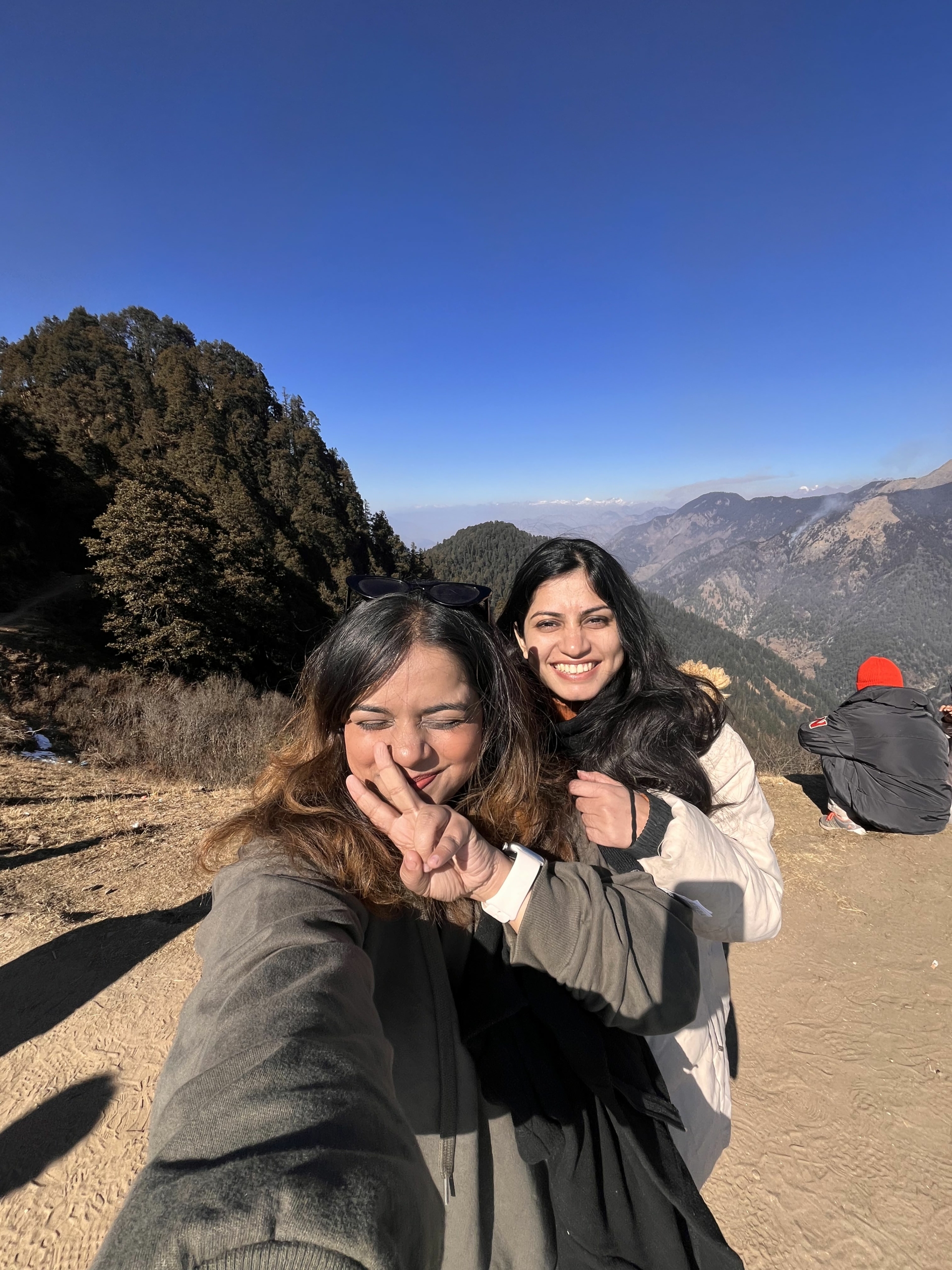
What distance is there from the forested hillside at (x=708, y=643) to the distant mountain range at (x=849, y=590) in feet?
31.8

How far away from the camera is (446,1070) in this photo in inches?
42.7

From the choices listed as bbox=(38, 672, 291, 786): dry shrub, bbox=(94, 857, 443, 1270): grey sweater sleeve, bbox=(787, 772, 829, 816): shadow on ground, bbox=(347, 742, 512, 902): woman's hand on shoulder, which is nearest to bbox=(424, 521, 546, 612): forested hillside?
bbox=(38, 672, 291, 786): dry shrub

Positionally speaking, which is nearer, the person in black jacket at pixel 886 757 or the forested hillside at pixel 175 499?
the person in black jacket at pixel 886 757

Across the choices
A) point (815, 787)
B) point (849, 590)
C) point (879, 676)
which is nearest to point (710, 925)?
point (879, 676)

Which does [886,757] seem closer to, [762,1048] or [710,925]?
[762,1048]

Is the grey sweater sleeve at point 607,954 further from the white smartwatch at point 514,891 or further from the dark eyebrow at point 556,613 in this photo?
the dark eyebrow at point 556,613

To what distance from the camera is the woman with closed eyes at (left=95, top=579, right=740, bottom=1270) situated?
0.74 meters

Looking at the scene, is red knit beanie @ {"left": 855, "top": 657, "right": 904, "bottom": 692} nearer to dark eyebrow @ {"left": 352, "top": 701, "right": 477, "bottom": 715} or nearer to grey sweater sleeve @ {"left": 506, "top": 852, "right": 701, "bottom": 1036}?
grey sweater sleeve @ {"left": 506, "top": 852, "right": 701, "bottom": 1036}

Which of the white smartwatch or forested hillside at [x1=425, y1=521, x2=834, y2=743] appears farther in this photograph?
forested hillside at [x1=425, y1=521, x2=834, y2=743]

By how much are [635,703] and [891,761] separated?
5432 millimetres

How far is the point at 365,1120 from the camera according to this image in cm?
69

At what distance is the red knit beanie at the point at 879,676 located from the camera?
577cm

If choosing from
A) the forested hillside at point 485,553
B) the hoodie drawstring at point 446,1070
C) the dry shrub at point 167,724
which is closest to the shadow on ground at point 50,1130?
the hoodie drawstring at point 446,1070

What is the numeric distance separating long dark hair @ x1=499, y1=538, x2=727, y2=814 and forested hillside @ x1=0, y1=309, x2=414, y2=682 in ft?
31.0
